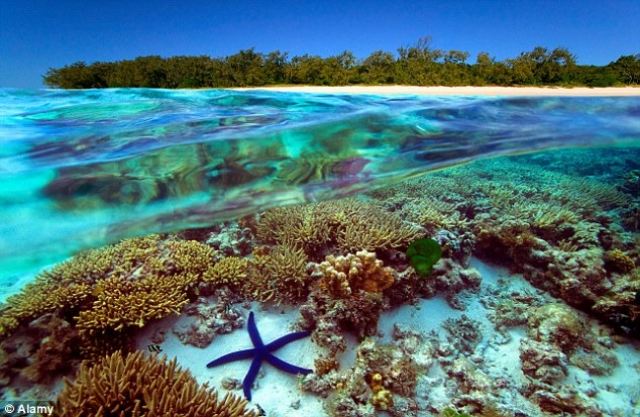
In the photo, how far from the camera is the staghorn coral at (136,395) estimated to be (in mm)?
3648

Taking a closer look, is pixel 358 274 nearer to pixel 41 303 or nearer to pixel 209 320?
pixel 209 320

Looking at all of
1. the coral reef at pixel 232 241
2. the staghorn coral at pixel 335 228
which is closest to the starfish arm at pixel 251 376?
the staghorn coral at pixel 335 228

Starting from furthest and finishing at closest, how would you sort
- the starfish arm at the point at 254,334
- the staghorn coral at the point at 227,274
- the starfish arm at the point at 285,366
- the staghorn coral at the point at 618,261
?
the staghorn coral at the point at 618,261, the staghorn coral at the point at 227,274, the starfish arm at the point at 254,334, the starfish arm at the point at 285,366

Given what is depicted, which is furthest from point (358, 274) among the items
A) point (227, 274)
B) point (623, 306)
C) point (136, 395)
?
point (623, 306)

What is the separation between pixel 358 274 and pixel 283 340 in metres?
1.63

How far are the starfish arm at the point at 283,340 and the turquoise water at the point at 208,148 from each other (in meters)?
3.57

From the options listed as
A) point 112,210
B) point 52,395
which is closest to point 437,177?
point 112,210

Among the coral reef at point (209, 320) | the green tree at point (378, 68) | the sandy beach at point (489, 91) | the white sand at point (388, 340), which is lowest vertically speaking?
the white sand at point (388, 340)

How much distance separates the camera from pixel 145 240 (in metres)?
7.39

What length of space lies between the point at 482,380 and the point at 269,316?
363 centimetres

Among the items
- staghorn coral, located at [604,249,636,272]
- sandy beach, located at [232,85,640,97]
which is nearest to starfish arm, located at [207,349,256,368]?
staghorn coral, located at [604,249,636,272]

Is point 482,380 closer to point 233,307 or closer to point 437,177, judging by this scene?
point 233,307

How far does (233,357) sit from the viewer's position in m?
5.14

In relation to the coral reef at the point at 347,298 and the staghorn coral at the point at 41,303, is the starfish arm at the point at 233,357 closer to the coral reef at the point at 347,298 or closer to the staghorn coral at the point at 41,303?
the coral reef at the point at 347,298
